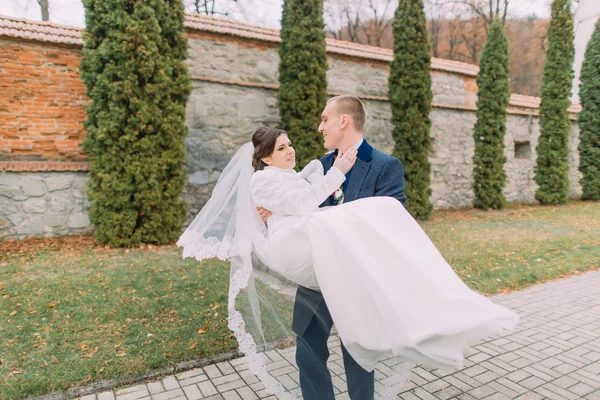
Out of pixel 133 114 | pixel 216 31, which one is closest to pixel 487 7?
pixel 216 31

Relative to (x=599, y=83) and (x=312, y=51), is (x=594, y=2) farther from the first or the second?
(x=312, y=51)

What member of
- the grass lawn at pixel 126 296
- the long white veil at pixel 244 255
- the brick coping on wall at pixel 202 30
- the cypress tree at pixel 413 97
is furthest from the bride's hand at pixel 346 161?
the cypress tree at pixel 413 97

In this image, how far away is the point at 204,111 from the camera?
856cm

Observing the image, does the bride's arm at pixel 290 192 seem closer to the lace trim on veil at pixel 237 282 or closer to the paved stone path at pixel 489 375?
the lace trim on veil at pixel 237 282

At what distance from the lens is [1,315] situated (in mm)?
4082

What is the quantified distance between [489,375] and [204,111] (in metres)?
7.12

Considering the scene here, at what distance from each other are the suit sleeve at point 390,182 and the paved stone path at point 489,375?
1.24 meters

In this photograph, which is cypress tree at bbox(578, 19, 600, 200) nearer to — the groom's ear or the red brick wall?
the groom's ear

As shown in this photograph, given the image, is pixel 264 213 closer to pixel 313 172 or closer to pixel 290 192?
pixel 290 192

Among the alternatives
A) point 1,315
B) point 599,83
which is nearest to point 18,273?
point 1,315

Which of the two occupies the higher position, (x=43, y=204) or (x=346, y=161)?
(x=346, y=161)

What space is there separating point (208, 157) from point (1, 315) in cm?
507

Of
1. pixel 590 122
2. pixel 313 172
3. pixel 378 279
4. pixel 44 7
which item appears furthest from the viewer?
pixel 590 122

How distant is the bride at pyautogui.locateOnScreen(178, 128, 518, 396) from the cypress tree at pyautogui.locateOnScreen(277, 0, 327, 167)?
6.38 metres
